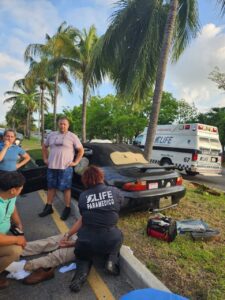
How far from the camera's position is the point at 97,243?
316 cm

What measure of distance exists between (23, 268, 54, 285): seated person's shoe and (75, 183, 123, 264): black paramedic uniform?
0.35 m

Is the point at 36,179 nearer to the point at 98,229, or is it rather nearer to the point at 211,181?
the point at 98,229

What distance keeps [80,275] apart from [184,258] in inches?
57.1

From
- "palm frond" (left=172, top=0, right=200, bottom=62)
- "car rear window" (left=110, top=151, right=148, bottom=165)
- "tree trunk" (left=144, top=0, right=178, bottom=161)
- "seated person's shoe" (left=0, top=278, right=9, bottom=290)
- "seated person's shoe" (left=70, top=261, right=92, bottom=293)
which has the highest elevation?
"palm frond" (left=172, top=0, right=200, bottom=62)

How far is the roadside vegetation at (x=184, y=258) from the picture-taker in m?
3.06

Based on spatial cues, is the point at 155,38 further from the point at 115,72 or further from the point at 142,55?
the point at 115,72

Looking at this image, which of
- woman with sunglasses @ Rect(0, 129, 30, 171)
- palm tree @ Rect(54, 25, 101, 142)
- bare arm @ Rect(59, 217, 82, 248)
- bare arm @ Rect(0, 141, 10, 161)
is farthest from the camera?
palm tree @ Rect(54, 25, 101, 142)

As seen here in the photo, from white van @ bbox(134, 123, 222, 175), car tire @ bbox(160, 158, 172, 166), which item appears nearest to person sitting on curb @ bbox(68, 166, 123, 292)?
white van @ bbox(134, 123, 222, 175)

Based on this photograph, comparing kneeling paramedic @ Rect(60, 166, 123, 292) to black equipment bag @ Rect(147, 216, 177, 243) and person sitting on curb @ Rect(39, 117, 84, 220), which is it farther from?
person sitting on curb @ Rect(39, 117, 84, 220)

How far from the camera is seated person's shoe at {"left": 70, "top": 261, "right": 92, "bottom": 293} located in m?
2.95

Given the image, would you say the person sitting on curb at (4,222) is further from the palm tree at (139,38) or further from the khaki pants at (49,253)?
the palm tree at (139,38)

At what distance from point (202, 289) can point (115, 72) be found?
8.66m

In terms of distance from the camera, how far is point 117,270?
10.8 ft

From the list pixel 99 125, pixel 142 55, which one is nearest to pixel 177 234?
pixel 142 55
